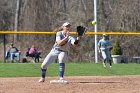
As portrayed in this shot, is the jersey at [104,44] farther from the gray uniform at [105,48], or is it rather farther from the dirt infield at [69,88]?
the dirt infield at [69,88]

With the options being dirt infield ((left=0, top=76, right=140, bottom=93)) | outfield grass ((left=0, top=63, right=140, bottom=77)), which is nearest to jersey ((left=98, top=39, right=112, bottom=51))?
outfield grass ((left=0, top=63, right=140, bottom=77))

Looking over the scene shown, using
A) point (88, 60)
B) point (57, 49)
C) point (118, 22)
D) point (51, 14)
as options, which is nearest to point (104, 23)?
point (118, 22)

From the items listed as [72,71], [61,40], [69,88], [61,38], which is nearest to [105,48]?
[72,71]

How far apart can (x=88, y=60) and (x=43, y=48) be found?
567 cm

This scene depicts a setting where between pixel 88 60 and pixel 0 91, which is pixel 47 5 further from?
pixel 0 91

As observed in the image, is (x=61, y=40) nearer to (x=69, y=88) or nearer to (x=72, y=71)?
(x=69, y=88)

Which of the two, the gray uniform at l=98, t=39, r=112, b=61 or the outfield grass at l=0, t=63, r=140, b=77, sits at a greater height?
the gray uniform at l=98, t=39, r=112, b=61

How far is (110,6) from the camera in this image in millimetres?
44406

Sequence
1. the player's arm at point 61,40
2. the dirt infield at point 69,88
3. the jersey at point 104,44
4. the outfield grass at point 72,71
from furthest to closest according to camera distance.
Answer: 1. the jersey at point 104,44
2. the outfield grass at point 72,71
3. the player's arm at point 61,40
4. the dirt infield at point 69,88

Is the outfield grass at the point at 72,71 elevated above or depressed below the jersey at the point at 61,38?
below

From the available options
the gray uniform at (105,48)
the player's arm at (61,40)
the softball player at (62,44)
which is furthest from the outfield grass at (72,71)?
the player's arm at (61,40)

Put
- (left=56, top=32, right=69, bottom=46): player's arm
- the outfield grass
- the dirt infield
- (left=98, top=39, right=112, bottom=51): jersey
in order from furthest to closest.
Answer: (left=98, top=39, right=112, bottom=51): jersey → the outfield grass → (left=56, top=32, right=69, bottom=46): player's arm → the dirt infield

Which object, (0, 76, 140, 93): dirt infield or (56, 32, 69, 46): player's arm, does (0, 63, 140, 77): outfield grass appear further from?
(0, 76, 140, 93): dirt infield

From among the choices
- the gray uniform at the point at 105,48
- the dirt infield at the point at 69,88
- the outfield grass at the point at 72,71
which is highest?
the gray uniform at the point at 105,48
